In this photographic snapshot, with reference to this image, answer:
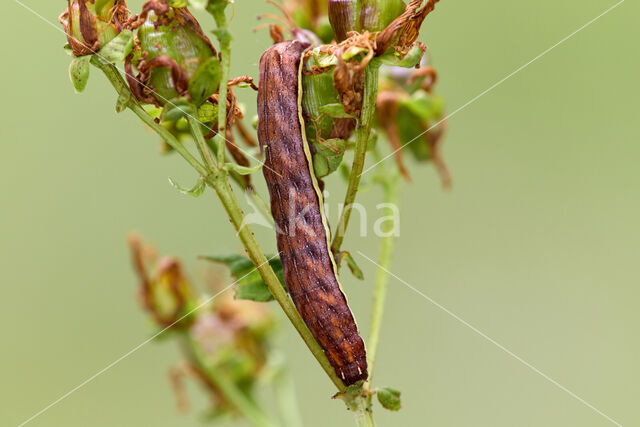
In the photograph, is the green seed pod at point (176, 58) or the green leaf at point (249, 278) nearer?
the green seed pod at point (176, 58)

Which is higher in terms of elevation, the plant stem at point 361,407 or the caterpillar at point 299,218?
the caterpillar at point 299,218

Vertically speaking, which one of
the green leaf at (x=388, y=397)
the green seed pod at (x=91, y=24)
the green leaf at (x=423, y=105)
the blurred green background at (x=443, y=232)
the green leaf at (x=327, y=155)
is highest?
the green seed pod at (x=91, y=24)

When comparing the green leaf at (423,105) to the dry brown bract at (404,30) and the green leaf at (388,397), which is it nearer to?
the dry brown bract at (404,30)

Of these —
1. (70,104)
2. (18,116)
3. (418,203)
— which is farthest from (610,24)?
(18,116)

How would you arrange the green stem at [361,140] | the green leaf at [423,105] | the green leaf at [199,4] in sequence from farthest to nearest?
the green leaf at [423,105], the green stem at [361,140], the green leaf at [199,4]

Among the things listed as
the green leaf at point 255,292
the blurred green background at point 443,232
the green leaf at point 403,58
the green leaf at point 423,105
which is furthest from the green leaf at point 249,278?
the blurred green background at point 443,232

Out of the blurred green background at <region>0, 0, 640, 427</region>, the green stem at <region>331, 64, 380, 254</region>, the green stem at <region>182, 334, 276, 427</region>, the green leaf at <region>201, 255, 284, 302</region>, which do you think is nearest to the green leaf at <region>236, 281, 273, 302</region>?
the green leaf at <region>201, 255, 284, 302</region>

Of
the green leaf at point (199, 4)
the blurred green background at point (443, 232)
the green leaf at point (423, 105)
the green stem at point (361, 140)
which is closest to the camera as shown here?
the green leaf at point (199, 4)
